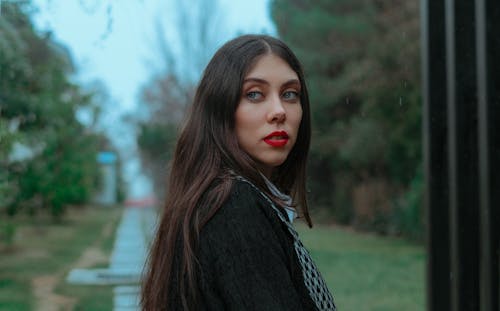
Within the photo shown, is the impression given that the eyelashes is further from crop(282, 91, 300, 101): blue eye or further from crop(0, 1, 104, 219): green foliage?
crop(0, 1, 104, 219): green foliage

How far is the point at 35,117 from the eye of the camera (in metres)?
2.69

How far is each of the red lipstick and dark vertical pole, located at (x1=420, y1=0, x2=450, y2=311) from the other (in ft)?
5.35

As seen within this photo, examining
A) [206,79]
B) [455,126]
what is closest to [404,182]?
[455,126]

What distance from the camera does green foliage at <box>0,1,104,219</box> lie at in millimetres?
2420

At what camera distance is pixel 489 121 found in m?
2.30

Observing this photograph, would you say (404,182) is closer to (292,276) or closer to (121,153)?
(121,153)

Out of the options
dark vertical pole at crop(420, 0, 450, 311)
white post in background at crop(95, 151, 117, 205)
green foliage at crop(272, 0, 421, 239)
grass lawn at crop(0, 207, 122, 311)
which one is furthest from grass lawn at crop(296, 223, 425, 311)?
green foliage at crop(272, 0, 421, 239)

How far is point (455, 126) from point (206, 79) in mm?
1618

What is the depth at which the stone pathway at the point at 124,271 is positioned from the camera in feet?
9.17

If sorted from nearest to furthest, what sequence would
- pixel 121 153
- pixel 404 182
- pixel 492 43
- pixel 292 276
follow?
pixel 292 276, pixel 492 43, pixel 121 153, pixel 404 182

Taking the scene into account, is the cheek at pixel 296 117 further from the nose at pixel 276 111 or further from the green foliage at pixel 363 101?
the green foliage at pixel 363 101

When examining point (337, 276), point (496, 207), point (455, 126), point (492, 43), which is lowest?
point (337, 276)

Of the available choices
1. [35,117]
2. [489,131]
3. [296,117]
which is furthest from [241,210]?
[35,117]

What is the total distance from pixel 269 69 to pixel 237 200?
0.23 meters
